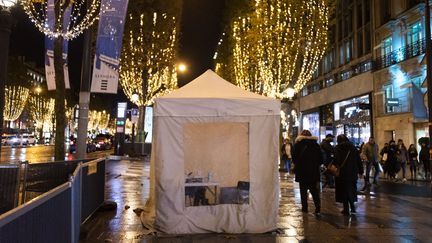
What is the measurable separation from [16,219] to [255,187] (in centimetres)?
561

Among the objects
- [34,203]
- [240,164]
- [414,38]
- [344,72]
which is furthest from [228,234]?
[344,72]

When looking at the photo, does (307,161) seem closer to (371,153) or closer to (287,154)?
(371,153)

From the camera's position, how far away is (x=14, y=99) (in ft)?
209

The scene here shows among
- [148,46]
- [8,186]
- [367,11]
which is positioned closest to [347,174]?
[8,186]

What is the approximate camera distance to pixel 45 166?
8.06 m

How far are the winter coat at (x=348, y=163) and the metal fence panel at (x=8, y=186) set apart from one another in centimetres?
687

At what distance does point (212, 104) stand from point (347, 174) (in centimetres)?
403

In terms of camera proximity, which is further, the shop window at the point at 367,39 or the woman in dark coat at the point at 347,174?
the shop window at the point at 367,39

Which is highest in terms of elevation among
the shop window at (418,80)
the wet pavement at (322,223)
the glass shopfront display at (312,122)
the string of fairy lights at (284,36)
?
the string of fairy lights at (284,36)

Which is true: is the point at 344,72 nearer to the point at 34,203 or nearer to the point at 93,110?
the point at 34,203

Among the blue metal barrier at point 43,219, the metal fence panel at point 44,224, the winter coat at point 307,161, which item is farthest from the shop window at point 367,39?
the metal fence panel at point 44,224

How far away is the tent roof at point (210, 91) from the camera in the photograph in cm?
853

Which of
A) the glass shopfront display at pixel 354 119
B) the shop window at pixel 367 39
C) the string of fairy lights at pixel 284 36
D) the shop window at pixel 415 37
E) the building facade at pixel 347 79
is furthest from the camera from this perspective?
the shop window at pixel 367 39

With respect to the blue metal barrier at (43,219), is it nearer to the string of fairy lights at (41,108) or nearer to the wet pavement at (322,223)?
the wet pavement at (322,223)
